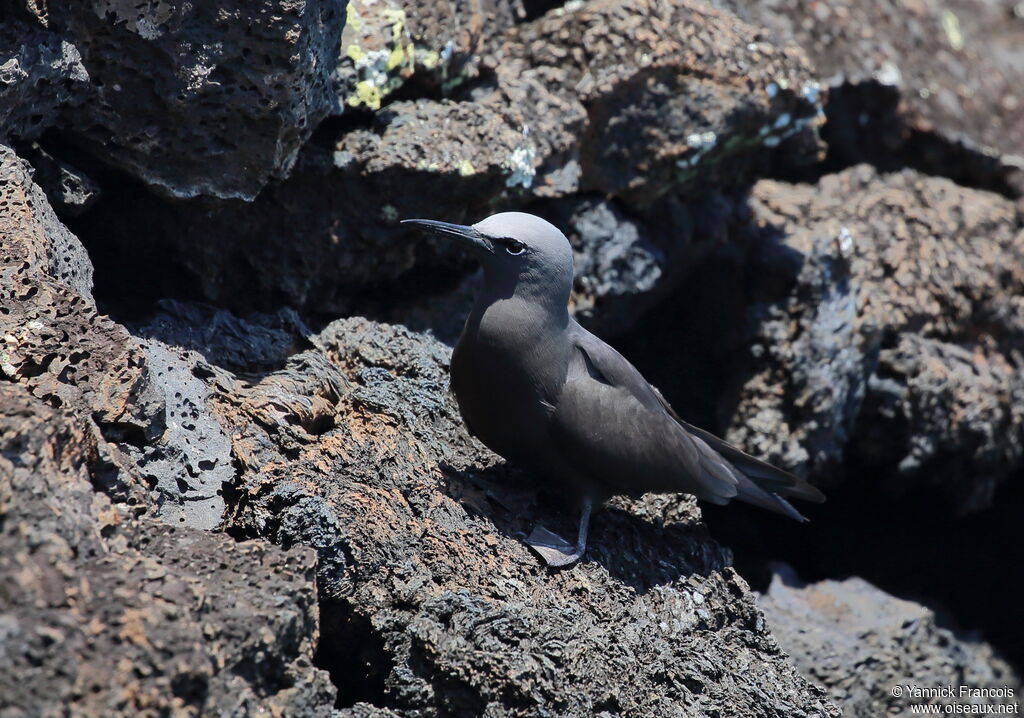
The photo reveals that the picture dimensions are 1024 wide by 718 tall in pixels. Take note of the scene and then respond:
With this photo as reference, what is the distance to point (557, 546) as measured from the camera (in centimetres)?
421

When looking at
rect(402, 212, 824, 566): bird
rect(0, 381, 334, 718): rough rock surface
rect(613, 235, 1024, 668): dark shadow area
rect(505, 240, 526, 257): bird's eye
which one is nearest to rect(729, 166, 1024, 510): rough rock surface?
rect(613, 235, 1024, 668): dark shadow area

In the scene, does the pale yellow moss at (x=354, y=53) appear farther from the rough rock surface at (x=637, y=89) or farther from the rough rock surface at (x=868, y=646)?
the rough rock surface at (x=868, y=646)

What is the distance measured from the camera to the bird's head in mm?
4312

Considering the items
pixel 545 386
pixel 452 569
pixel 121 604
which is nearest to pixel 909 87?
pixel 545 386

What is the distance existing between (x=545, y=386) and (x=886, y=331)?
3.18 metres

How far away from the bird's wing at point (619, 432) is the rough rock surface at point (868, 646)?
151 centimetres

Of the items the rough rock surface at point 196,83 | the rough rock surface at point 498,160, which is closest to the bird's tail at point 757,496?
the rough rock surface at point 498,160

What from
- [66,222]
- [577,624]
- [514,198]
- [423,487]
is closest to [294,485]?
[423,487]

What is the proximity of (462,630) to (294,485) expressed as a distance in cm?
80

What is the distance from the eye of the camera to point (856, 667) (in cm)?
575

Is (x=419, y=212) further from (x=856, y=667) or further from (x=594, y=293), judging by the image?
(x=856, y=667)

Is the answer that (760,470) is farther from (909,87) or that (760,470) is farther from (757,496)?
(909,87)

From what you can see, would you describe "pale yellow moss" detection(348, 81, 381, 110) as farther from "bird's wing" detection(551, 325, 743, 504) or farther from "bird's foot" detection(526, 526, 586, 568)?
"bird's foot" detection(526, 526, 586, 568)

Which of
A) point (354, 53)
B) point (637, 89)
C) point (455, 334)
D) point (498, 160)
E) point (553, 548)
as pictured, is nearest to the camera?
point (553, 548)
